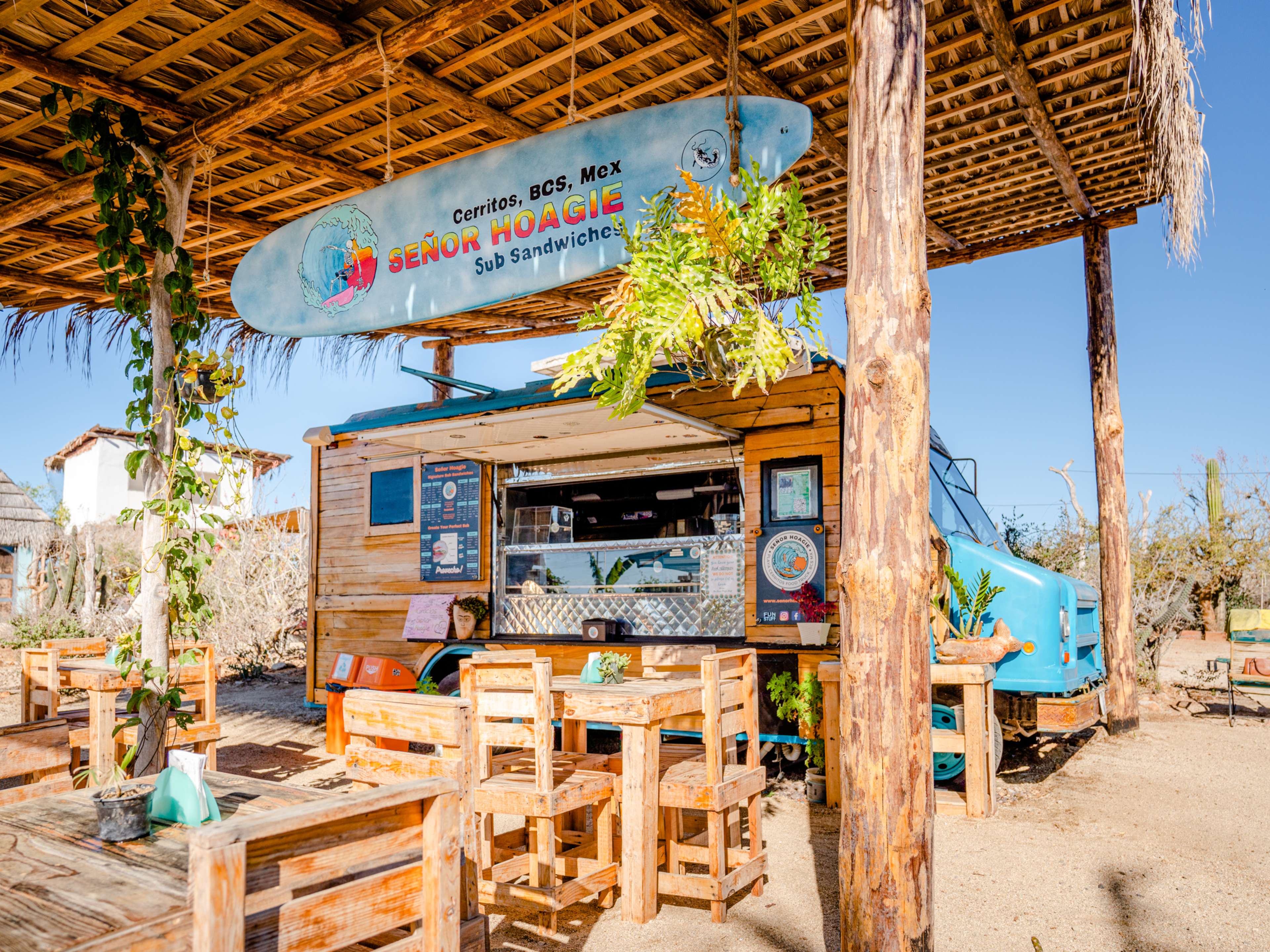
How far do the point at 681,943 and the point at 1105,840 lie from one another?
2.78m

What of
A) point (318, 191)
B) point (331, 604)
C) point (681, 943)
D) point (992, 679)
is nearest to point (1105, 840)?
point (992, 679)

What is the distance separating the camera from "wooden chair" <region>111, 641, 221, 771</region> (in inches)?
202

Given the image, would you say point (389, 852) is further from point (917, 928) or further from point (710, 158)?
point (710, 158)

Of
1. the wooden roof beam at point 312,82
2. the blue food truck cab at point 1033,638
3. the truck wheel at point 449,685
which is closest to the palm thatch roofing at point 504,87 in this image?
the wooden roof beam at point 312,82

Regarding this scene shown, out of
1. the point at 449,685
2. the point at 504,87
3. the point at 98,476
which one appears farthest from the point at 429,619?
the point at 98,476

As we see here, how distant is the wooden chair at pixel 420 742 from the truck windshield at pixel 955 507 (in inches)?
171

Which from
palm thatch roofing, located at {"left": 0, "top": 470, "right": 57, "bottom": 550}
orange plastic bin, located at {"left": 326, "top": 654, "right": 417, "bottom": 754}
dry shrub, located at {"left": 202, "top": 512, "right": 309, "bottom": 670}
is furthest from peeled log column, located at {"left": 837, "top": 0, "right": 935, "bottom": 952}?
palm thatch roofing, located at {"left": 0, "top": 470, "right": 57, "bottom": 550}

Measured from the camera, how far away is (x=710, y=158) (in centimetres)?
369

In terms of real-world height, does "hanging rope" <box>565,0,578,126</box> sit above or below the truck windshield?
above

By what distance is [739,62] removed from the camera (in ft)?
15.0

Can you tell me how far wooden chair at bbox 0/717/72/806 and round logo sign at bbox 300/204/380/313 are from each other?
242cm

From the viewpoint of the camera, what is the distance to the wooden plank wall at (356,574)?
840cm

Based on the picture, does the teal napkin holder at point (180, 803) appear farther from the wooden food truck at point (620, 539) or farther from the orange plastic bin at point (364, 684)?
the orange plastic bin at point (364, 684)

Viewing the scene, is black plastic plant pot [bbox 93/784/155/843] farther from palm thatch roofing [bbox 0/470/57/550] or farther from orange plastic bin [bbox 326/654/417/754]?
palm thatch roofing [bbox 0/470/57/550]
